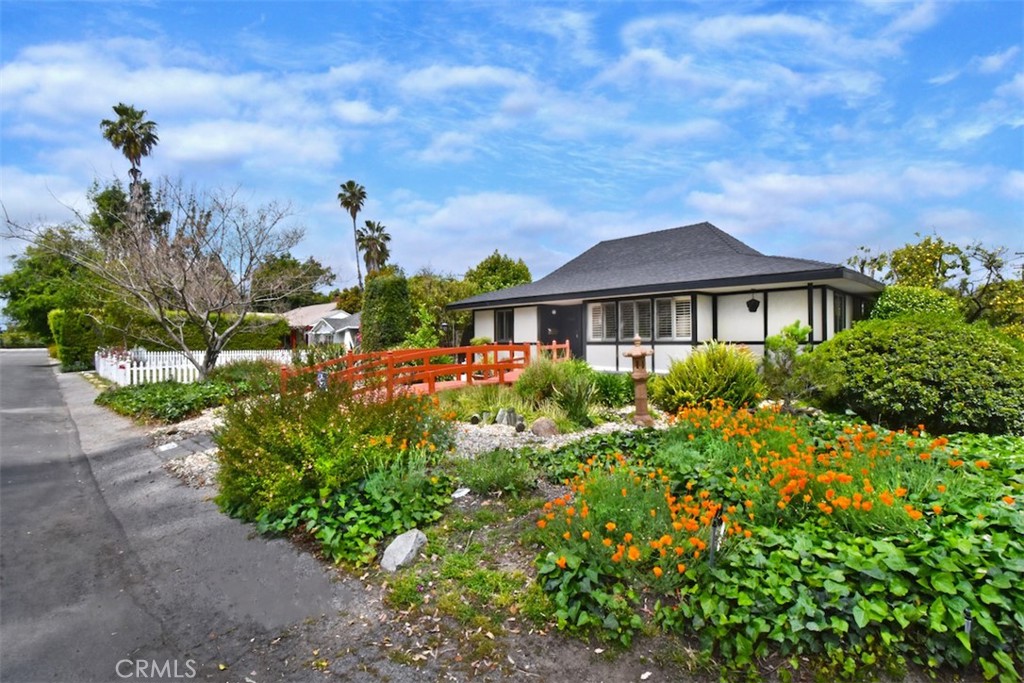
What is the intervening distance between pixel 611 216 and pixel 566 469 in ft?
62.2

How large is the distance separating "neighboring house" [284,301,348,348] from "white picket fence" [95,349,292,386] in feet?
51.8

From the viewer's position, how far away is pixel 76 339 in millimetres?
24219

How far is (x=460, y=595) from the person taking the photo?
3359 millimetres

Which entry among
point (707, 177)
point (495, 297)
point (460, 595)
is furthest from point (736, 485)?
point (495, 297)

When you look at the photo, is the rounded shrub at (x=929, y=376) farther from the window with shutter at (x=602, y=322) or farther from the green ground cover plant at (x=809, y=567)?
the window with shutter at (x=602, y=322)

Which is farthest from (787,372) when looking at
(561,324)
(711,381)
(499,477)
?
(561,324)

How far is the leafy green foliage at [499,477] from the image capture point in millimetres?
4613

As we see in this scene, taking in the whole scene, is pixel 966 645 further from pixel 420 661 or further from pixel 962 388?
pixel 962 388

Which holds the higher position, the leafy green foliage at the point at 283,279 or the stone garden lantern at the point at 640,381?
the leafy green foliage at the point at 283,279

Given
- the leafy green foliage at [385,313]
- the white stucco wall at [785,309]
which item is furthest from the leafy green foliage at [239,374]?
the white stucco wall at [785,309]

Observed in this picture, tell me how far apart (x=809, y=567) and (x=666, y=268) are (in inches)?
575

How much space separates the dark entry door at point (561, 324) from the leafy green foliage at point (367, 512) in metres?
14.4

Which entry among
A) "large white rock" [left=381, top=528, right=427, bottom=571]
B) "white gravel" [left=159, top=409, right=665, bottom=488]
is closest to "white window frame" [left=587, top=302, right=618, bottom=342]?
"white gravel" [left=159, top=409, right=665, bottom=488]

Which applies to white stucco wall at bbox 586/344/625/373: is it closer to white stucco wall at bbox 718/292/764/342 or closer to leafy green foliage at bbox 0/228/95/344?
white stucco wall at bbox 718/292/764/342
